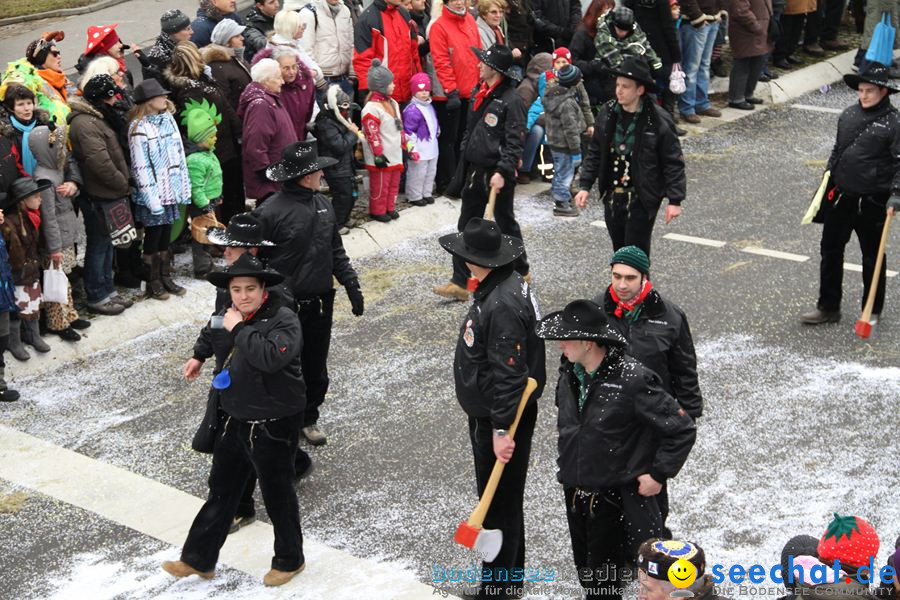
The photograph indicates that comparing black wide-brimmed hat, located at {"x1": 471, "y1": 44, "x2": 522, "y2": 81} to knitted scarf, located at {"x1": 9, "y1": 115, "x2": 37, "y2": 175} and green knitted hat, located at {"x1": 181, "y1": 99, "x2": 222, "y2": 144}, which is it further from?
knitted scarf, located at {"x1": 9, "y1": 115, "x2": 37, "y2": 175}

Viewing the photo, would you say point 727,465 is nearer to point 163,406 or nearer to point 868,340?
point 868,340

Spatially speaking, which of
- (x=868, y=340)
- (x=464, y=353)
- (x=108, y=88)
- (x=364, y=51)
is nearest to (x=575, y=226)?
(x=364, y=51)

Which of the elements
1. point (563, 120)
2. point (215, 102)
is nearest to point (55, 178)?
point (215, 102)

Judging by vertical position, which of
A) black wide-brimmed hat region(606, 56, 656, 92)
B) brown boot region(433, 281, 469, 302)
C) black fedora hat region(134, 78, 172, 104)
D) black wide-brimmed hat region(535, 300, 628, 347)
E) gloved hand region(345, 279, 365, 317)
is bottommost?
brown boot region(433, 281, 469, 302)

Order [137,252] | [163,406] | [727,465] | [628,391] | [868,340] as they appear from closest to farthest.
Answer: [628,391], [727,465], [163,406], [868,340], [137,252]

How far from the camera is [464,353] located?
22.5 feet

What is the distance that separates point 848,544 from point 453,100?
8.81 m

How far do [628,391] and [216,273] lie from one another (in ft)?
7.42

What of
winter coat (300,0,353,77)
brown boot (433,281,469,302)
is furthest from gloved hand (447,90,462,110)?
brown boot (433,281,469,302)

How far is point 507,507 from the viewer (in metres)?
6.87

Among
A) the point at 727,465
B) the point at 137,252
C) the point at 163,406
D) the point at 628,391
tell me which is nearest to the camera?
the point at 628,391

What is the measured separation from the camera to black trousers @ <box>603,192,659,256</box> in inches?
389

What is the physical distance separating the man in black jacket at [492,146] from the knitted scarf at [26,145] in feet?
10.8

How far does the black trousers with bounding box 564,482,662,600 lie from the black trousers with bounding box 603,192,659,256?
383 cm
